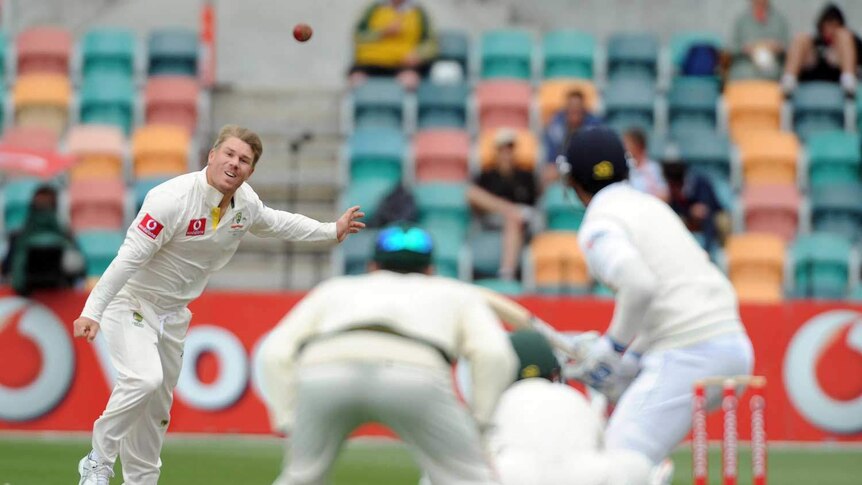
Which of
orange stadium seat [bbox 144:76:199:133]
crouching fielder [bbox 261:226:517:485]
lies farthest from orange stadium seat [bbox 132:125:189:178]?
crouching fielder [bbox 261:226:517:485]

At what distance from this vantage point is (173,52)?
1758 cm

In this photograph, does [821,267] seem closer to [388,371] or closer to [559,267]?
[559,267]

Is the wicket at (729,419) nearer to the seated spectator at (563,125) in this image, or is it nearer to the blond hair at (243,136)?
the blond hair at (243,136)

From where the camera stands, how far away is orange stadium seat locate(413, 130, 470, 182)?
1623 cm

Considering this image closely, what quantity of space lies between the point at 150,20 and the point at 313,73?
209 cm

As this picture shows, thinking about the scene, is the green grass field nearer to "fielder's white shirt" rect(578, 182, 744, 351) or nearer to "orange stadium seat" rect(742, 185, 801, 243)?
"orange stadium seat" rect(742, 185, 801, 243)

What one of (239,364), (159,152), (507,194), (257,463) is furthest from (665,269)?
(159,152)

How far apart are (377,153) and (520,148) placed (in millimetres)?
1455

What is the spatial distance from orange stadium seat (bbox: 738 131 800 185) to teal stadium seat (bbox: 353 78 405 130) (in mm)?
3621

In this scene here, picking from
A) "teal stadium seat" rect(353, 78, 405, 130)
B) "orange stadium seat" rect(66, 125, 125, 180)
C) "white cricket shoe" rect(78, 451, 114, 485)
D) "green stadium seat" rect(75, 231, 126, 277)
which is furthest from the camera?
"teal stadium seat" rect(353, 78, 405, 130)

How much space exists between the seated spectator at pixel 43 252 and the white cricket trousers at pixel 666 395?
8700 millimetres

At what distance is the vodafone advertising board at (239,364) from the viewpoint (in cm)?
1445

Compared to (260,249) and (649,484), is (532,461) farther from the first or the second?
(260,249)

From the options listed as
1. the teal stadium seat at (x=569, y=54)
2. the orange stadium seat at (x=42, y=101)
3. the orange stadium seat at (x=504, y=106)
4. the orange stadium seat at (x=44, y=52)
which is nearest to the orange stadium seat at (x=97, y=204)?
the orange stadium seat at (x=42, y=101)
